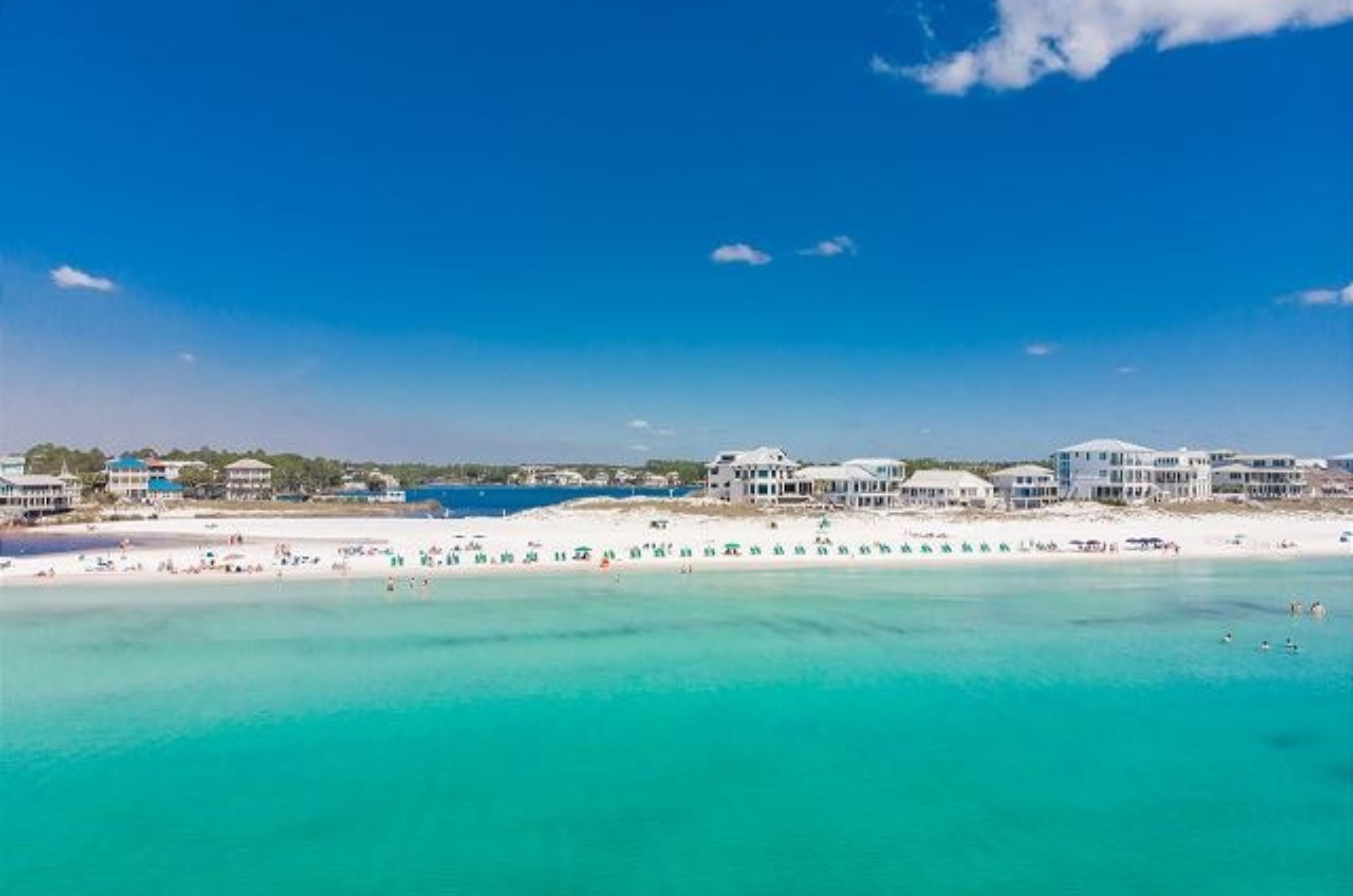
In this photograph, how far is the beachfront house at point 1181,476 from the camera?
288ft

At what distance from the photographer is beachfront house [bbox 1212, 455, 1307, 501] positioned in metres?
94.6

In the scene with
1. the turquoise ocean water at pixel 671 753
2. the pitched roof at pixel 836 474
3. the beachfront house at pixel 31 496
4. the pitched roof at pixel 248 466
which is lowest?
the turquoise ocean water at pixel 671 753

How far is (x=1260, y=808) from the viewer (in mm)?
16562

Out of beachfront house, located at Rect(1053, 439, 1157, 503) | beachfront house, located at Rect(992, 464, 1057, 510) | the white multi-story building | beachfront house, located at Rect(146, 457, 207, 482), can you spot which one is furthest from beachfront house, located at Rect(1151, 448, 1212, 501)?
beachfront house, located at Rect(146, 457, 207, 482)

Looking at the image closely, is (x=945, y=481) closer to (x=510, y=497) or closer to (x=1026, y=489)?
(x=1026, y=489)

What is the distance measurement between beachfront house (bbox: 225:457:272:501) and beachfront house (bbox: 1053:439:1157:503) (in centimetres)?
9327

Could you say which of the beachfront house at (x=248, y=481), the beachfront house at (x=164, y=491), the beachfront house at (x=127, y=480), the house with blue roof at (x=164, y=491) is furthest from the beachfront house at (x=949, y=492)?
the beachfront house at (x=127, y=480)

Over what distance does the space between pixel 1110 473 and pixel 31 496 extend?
103 metres

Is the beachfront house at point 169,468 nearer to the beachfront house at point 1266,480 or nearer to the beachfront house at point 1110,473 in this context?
the beachfront house at point 1110,473

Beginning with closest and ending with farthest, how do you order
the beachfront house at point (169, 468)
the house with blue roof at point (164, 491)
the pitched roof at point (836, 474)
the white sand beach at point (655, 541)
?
the white sand beach at point (655, 541)
the pitched roof at point (836, 474)
the house with blue roof at point (164, 491)
the beachfront house at point (169, 468)

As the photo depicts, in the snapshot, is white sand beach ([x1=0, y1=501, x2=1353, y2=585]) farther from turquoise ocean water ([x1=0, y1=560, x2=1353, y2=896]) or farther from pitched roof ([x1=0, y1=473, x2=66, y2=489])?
turquoise ocean water ([x1=0, y1=560, x2=1353, y2=896])

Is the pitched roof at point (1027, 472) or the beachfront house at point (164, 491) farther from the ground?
the pitched roof at point (1027, 472)

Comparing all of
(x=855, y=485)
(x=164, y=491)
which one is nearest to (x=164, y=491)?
(x=164, y=491)

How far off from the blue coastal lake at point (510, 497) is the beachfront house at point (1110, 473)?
45.8m
